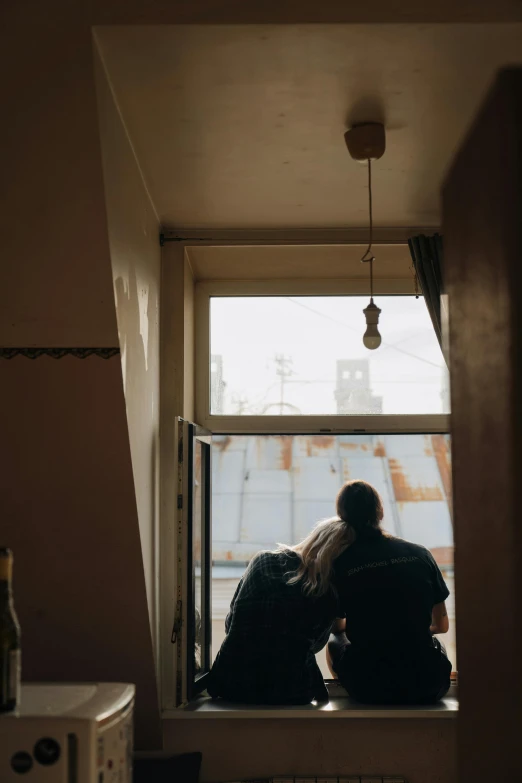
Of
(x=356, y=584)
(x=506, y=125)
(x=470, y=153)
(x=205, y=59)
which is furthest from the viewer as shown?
(x=356, y=584)

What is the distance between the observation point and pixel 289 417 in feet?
12.7

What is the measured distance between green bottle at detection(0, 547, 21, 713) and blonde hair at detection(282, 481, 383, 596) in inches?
70.0

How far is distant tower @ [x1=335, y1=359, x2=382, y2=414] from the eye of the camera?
12.8 feet

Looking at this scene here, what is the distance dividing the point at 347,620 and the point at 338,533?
351mm

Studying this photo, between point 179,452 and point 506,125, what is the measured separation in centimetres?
266

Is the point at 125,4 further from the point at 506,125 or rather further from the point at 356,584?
the point at 356,584

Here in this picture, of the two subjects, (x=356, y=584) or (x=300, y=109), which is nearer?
(x=300, y=109)

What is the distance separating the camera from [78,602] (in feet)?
9.07

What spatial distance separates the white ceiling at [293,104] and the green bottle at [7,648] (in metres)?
1.32

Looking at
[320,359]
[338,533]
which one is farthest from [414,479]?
[338,533]

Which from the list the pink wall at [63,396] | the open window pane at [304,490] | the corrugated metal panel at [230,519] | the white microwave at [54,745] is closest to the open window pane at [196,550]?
the pink wall at [63,396]

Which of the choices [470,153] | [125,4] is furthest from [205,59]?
[470,153]

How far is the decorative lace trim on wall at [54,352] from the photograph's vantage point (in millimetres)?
2367

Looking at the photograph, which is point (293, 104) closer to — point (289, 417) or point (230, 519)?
point (289, 417)
